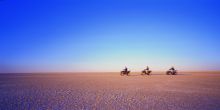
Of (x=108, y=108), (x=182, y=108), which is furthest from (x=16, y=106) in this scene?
(x=182, y=108)

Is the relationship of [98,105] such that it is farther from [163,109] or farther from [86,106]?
[163,109]

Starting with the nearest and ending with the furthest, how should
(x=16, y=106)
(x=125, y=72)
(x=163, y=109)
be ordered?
1. (x=163, y=109)
2. (x=16, y=106)
3. (x=125, y=72)

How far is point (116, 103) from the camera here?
8258 mm

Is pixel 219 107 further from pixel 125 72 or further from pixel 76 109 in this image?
pixel 125 72

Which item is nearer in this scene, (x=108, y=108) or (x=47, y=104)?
(x=108, y=108)

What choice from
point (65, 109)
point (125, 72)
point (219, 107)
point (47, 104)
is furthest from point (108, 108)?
point (125, 72)

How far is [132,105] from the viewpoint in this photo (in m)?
7.85

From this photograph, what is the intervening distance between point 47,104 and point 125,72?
27037 millimetres

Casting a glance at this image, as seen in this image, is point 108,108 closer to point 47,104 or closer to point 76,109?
point 76,109

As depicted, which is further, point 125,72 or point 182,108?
point 125,72

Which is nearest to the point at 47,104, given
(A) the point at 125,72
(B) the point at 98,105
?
(B) the point at 98,105

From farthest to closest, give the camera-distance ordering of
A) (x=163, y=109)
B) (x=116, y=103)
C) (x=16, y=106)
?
1. (x=116, y=103)
2. (x=16, y=106)
3. (x=163, y=109)

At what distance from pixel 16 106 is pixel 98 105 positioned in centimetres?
265

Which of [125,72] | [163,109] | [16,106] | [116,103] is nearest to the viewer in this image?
[163,109]
